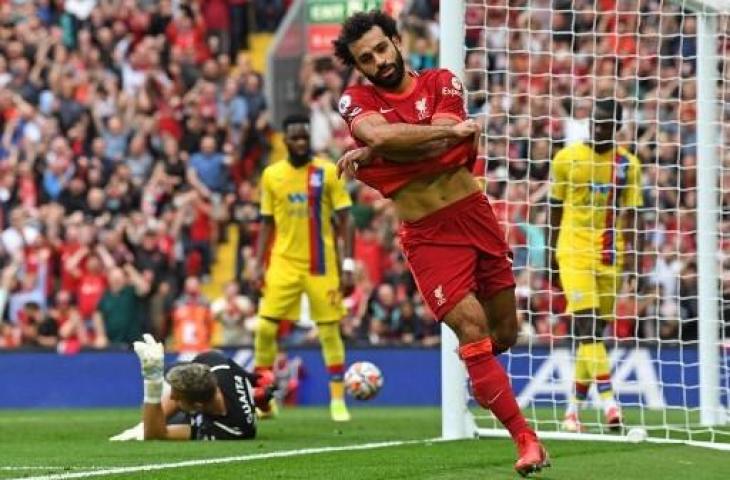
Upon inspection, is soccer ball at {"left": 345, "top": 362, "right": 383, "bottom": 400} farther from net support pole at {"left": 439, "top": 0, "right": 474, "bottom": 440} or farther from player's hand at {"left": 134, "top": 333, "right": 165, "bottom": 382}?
player's hand at {"left": 134, "top": 333, "right": 165, "bottom": 382}

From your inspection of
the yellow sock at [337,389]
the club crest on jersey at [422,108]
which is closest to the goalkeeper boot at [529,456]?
the club crest on jersey at [422,108]

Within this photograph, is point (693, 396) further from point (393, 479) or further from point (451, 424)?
point (393, 479)

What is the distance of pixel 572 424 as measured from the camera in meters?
13.8

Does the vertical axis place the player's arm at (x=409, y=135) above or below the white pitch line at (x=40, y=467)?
above

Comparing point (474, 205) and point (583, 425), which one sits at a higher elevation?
point (474, 205)

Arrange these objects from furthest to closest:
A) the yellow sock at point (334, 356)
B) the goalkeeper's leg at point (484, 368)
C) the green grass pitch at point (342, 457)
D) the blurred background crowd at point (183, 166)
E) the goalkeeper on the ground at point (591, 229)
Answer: the blurred background crowd at point (183, 166), the yellow sock at point (334, 356), the goalkeeper on the ground at point (591, 229), the green grass pitch at point (342, 457), the goalkeeper's leg at point (484, 368)

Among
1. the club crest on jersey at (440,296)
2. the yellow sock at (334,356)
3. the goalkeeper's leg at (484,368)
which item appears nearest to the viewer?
Result: the goalkeeper's leg at (484,368)

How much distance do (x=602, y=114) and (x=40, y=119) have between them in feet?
44.8

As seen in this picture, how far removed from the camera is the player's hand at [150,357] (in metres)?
12.4

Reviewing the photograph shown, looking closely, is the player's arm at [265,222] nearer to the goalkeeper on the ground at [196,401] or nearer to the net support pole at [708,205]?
the goalkeeper on the ground at [196,401]

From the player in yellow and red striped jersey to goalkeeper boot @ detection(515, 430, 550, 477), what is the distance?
6463mm

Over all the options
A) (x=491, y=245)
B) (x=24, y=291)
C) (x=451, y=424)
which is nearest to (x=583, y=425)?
(x=451, y=424)

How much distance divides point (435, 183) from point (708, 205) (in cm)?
529

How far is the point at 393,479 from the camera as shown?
368 inches
